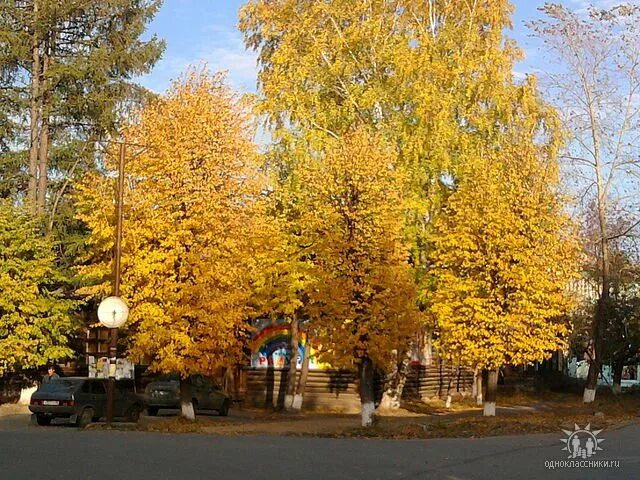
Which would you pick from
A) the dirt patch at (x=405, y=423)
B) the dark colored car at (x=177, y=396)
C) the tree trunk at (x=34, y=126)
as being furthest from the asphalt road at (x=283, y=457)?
the tree trunk at (x=34, y=126)

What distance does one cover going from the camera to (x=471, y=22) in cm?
3628

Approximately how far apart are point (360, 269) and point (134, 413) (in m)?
8.72

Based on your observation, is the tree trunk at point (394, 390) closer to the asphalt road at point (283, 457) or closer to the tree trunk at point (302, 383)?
the tree trunk at point (302, 383)

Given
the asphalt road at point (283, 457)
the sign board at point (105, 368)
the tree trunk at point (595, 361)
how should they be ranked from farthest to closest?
the tree trunk at point (595, 361) < the sign board at point (105, 368) < the asphalt road at point (283, 457)

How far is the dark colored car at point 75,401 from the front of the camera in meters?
26.1

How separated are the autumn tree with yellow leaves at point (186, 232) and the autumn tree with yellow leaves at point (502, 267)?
21.9ft

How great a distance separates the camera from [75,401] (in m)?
26.3

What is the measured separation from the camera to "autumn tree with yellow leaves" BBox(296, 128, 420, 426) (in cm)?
2595

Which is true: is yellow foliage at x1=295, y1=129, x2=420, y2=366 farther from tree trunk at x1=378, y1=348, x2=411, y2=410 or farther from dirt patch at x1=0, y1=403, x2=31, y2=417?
dirt patch at x1=0, y1=403, x2=31, y2=417

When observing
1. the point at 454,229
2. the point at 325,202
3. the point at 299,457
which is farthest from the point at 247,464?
the point at 454,229

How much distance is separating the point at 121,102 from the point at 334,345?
59.4 feet

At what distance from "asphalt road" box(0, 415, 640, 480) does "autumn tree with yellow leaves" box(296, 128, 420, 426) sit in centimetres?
393

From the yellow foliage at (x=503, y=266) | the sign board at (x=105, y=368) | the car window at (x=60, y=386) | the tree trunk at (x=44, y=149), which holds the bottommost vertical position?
the car window at (x=60, y=386)

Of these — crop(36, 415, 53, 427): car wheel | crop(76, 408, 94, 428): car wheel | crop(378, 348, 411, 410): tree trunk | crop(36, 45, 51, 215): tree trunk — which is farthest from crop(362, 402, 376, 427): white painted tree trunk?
crop(36, 45, 51, 215): tree trunk
